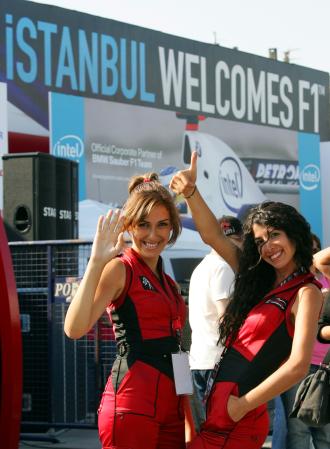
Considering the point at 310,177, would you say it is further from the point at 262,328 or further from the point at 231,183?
the point at 262,328

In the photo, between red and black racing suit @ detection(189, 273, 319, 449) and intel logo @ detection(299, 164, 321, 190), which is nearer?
red and black racing suit @ detection(189, 273, 319, 449)

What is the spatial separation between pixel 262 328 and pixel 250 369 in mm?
139

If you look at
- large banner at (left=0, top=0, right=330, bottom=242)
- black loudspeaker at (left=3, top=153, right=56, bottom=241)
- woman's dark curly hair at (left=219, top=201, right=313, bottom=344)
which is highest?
large banner at (left=0, top=0, right=330, bottom=242)

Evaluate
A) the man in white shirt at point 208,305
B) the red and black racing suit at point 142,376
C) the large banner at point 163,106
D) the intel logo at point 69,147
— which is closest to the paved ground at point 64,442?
the man in white shirt at point 208,305

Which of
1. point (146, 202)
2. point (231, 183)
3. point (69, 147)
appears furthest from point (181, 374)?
point (231, 183)

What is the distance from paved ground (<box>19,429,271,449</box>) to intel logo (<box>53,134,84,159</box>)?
9.30m

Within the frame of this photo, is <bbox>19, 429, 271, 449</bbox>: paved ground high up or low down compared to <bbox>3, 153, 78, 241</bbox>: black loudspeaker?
down

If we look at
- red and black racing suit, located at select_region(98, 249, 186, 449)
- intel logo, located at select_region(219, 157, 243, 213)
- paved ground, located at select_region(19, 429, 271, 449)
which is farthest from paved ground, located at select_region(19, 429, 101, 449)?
intel logo, located at select_region(219, 157, 243, 213)

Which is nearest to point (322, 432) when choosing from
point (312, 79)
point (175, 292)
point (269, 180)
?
point (175, 292)

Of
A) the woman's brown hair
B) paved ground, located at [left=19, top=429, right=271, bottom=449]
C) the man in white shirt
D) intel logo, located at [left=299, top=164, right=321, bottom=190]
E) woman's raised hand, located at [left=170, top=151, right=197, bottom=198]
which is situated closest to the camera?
the woman's brown hair

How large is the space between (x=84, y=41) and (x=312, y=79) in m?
9.38

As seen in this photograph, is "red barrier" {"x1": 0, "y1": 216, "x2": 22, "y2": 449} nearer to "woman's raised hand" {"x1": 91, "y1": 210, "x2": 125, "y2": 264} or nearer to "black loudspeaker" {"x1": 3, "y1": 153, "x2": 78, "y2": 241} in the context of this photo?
"woman's raised hand" {"x1": 91, "y1": 210, "x2": 125, "y2": 264}

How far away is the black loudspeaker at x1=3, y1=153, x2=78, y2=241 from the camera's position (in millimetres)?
8711

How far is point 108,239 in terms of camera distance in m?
3.38
